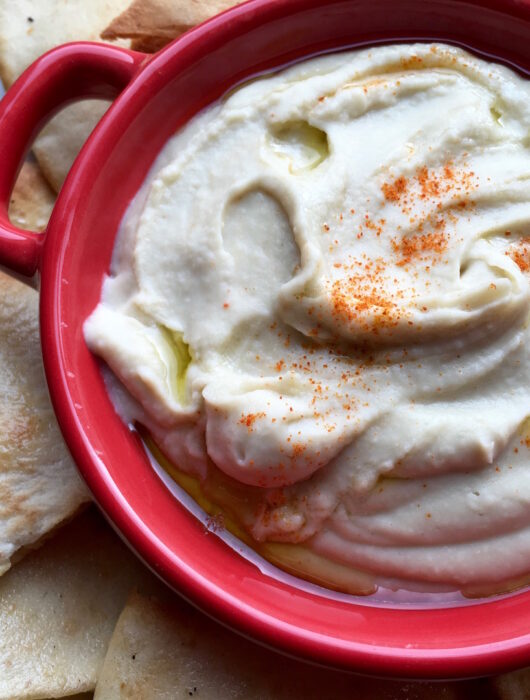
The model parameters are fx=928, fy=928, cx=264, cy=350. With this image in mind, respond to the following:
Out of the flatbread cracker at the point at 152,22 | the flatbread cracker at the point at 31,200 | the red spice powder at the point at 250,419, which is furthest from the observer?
the flatbread cracker at the point at 31,200

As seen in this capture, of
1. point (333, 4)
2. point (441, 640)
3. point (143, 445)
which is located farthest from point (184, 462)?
point (333, 4)

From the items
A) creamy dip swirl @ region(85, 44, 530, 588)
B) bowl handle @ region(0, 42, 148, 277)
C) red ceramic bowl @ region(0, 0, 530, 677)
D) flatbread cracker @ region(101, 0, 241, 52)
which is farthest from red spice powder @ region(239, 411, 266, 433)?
flatbread cracker @ region(101, 0, 241, 52)

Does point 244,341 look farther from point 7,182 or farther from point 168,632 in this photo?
point 168,632

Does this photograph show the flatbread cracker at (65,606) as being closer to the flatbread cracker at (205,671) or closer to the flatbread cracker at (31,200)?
the flatbread cracker at (205,671)

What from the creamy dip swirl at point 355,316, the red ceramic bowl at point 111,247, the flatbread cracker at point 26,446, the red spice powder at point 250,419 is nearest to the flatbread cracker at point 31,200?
the flatbread cracker at point 26,446

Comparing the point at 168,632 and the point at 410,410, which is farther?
the point at 168,632
